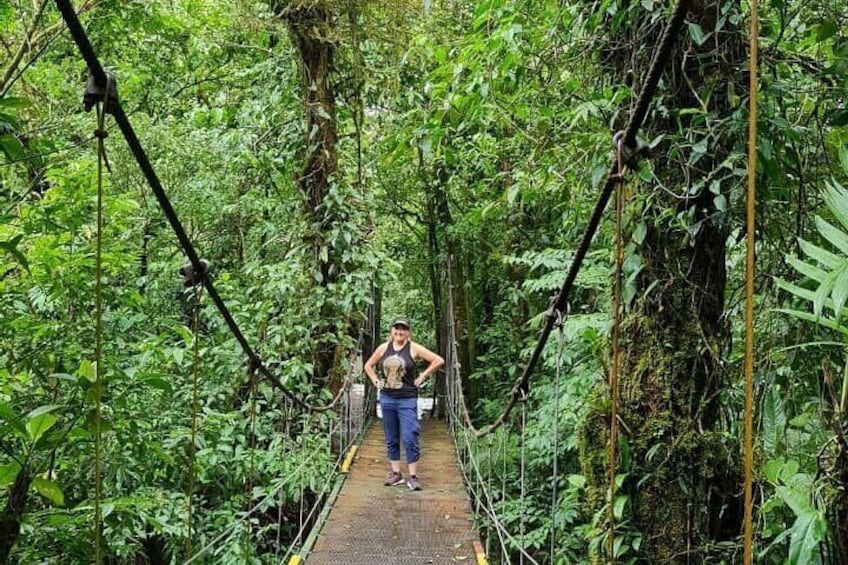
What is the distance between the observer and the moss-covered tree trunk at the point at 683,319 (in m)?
1.33

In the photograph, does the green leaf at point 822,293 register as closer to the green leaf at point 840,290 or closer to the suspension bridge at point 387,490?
the green leaf at point 840,290

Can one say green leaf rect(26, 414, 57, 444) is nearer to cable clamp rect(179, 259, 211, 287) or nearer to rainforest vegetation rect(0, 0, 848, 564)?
rainforest vegetation rect(0, 0, 848, 564)

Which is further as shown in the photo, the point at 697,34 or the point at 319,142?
the point at 319,142

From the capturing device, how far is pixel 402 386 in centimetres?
351

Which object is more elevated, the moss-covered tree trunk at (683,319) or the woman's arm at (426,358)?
the moss-covered tree trunk at (683,319)

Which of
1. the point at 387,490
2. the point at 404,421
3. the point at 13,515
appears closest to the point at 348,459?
the point at 387,490

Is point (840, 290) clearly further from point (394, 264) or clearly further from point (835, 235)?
point (394, 264)

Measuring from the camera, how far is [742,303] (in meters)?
1.48

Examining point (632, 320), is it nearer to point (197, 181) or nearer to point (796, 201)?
point (796, 201)

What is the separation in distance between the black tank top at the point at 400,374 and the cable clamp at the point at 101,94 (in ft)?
8.57

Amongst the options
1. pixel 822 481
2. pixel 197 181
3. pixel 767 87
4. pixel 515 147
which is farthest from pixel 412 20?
pixel 822 481

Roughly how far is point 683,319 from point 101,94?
3.58 ft

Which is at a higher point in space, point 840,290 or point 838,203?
point 838,203

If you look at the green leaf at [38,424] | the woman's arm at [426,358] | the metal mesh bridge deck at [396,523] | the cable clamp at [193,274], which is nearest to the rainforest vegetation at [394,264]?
the green leaf at [38,424]
